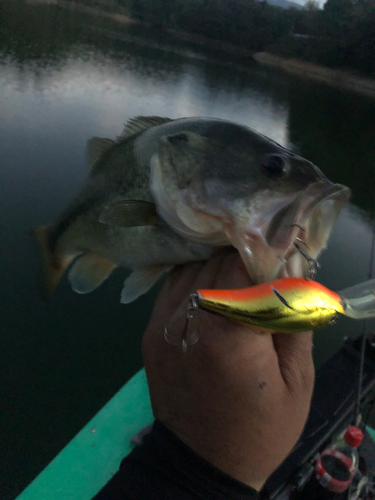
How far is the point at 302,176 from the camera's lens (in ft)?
2.89

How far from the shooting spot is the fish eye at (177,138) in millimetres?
1083

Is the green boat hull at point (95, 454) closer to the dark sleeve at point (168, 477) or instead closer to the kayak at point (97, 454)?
the kayak at point (97, 454)

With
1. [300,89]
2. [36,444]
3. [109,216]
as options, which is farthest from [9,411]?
[300,89]

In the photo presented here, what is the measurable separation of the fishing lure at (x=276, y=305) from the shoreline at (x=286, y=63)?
3078 cm

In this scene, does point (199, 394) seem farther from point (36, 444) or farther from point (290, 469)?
point (36, 444)

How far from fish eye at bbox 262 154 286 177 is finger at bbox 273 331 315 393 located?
45 cm

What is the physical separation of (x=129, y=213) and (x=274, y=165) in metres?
0.53

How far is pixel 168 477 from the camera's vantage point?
858mm

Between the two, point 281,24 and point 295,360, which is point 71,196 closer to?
point 295,360

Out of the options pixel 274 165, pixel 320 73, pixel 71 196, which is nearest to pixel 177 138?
pixel 274 165

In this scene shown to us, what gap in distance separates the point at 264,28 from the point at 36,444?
154 feet

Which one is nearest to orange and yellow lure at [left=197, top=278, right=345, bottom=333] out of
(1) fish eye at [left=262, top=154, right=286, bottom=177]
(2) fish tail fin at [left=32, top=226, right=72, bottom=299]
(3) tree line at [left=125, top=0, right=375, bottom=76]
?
(1) fish eye at [left=262, top=154, right=286, bottom=177]

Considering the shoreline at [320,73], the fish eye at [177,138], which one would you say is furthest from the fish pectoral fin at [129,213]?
the shoreline at [320,73]

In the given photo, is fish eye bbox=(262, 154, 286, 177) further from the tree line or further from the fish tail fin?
the tree line
